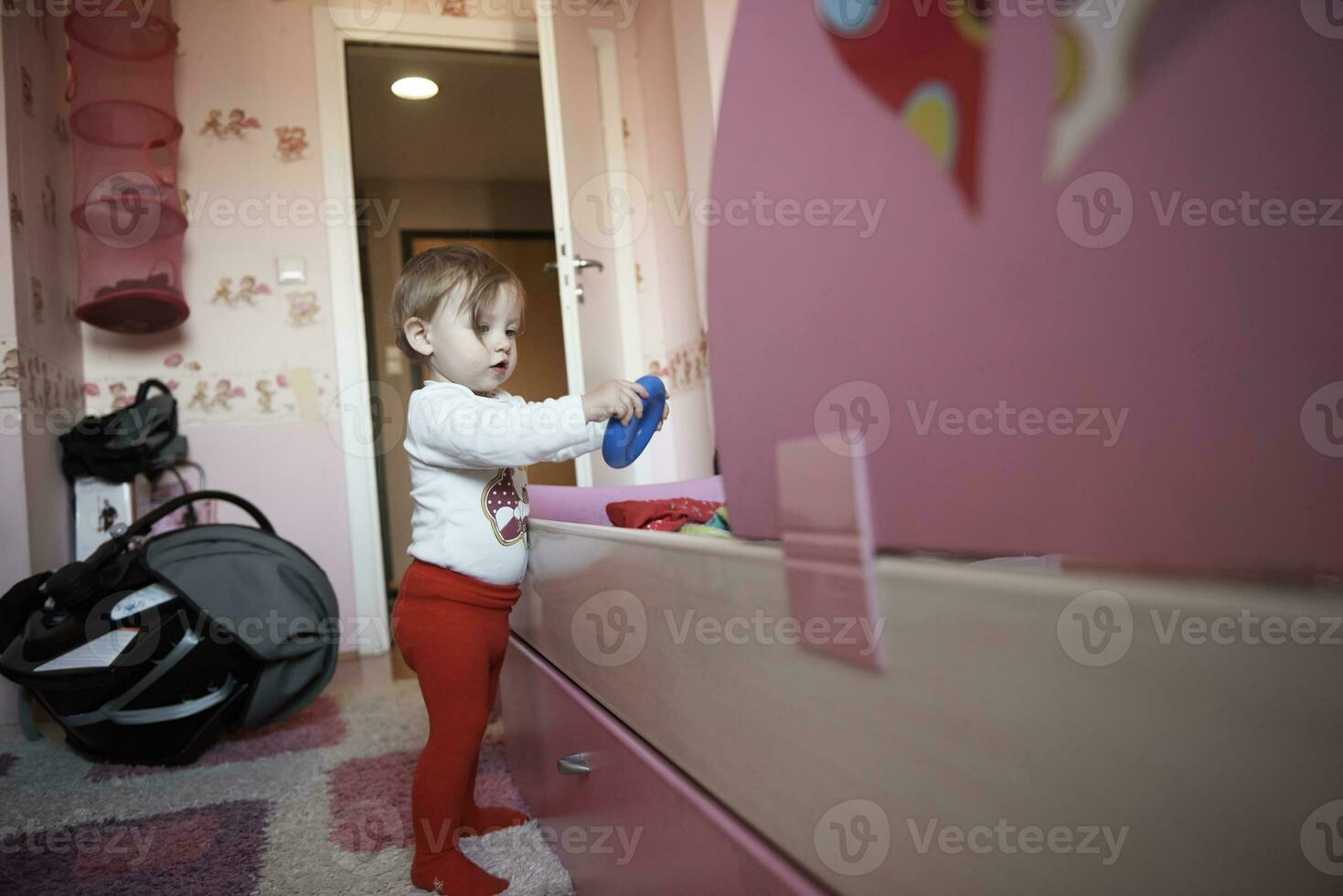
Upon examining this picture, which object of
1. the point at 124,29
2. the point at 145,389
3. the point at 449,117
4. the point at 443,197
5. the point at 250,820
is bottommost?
the point at 250,820

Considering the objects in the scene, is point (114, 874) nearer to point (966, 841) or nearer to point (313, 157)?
point (966, 841)

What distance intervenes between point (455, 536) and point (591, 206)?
1.83 meters

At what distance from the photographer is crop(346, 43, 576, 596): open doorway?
370 cm

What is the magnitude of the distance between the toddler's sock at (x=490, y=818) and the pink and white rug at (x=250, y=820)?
22mm

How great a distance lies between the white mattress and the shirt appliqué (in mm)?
573

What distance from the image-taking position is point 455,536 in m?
1.05

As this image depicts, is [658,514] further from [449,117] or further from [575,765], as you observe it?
[449,117]

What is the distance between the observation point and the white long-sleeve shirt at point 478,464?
91cm

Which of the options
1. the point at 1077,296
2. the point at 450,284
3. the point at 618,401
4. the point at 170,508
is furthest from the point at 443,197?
the point at 1077,296

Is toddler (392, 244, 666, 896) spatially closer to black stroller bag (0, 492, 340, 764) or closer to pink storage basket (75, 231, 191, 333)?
black stroller bag (0, 492, 340, 764)

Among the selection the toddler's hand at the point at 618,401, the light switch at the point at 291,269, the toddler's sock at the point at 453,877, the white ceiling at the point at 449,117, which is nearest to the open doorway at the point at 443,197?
the white ceiling at the point at 449,117

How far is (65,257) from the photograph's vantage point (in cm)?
245

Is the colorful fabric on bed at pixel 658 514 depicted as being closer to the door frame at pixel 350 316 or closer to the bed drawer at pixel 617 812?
the bed drawer at pixel 617 812

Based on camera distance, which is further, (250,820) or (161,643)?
(161,643)
